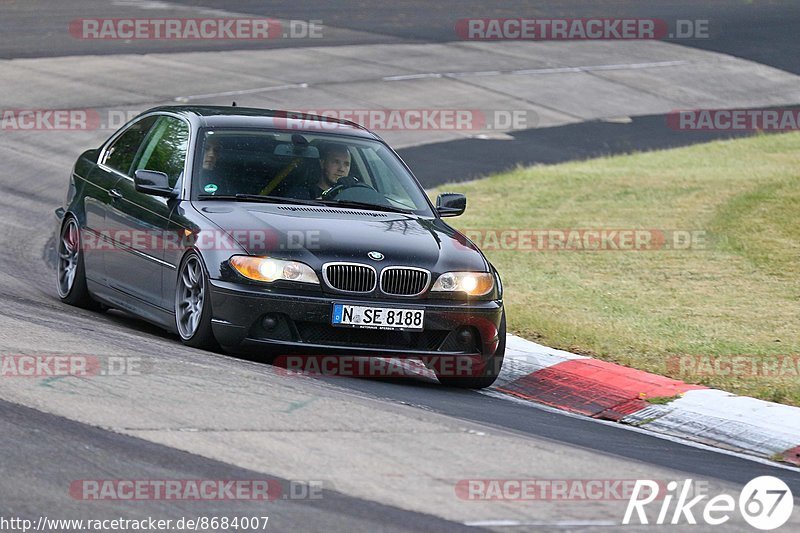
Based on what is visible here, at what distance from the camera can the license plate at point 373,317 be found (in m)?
8.46

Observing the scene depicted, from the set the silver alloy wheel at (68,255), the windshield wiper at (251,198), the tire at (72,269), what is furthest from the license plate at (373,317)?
the silver alloy wheel at (68,255)

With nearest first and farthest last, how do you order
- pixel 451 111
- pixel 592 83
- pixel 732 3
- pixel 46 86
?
pixel 46 86 < pixel 451 111 < pixel 592 83 < pixel 732 3

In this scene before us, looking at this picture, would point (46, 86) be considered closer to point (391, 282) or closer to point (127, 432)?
point (391, 282)

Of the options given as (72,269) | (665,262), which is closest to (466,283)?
(72,269)

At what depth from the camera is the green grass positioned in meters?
10.6

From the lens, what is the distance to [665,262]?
14.2 metres

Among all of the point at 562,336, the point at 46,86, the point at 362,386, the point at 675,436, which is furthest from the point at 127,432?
the point at 46,86

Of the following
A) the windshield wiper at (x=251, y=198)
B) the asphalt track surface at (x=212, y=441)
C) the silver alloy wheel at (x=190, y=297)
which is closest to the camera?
the asphalt track surface at (x=212, y=441)

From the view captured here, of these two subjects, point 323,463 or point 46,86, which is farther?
point 46,86

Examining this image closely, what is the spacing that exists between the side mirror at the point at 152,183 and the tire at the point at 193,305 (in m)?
0.64

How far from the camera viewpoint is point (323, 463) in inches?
243

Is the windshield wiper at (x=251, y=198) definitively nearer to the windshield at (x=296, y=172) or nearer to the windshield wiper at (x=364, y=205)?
the windshield at (x=296, y=172)

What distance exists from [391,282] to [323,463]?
99.9 inches

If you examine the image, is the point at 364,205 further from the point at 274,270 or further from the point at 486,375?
the point at 486,375
